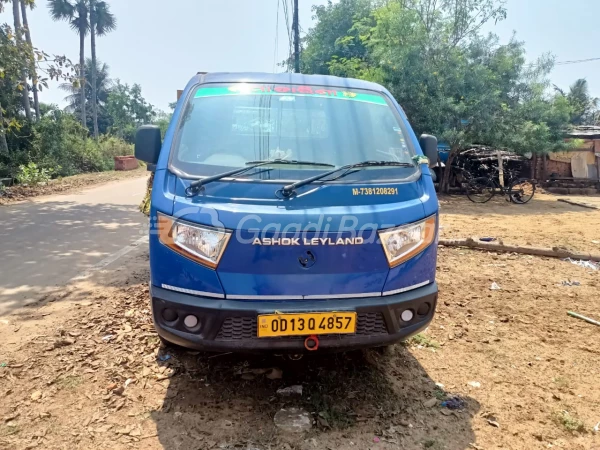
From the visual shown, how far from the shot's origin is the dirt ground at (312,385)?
99.4 inches

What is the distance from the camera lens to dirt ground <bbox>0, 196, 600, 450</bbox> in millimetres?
2525

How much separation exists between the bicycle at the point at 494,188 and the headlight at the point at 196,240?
1273 centimetres

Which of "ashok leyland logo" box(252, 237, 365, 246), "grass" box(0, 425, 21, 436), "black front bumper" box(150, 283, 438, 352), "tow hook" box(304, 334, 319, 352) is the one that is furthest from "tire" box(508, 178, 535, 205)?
"grass" box(0, 425, 21, 436)

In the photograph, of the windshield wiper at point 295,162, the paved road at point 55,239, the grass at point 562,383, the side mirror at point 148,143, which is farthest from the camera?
the paved road at point 55,239

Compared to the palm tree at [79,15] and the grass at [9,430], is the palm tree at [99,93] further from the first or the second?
the grass at [9,430]

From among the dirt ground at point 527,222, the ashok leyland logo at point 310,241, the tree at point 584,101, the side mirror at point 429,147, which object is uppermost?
the tree at point 584,101

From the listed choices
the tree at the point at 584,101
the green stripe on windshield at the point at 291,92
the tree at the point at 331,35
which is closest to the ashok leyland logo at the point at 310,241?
the green stripe on windshield at the point at 291,92

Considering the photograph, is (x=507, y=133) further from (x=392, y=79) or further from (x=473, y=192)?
(x=392, y=79)

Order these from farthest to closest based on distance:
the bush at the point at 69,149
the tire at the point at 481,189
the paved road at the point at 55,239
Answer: the bush at the point at 69,149 → the tire at the point at 481,189 → the paved road at the point at 55,239

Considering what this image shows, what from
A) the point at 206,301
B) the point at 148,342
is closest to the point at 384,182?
the point at 206,301

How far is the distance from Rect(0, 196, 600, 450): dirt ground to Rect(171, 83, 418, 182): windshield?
53.8 inches

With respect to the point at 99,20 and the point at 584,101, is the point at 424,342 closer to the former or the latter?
the point at 99,20

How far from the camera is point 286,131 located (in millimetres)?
3141

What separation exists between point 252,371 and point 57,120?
20204mm
